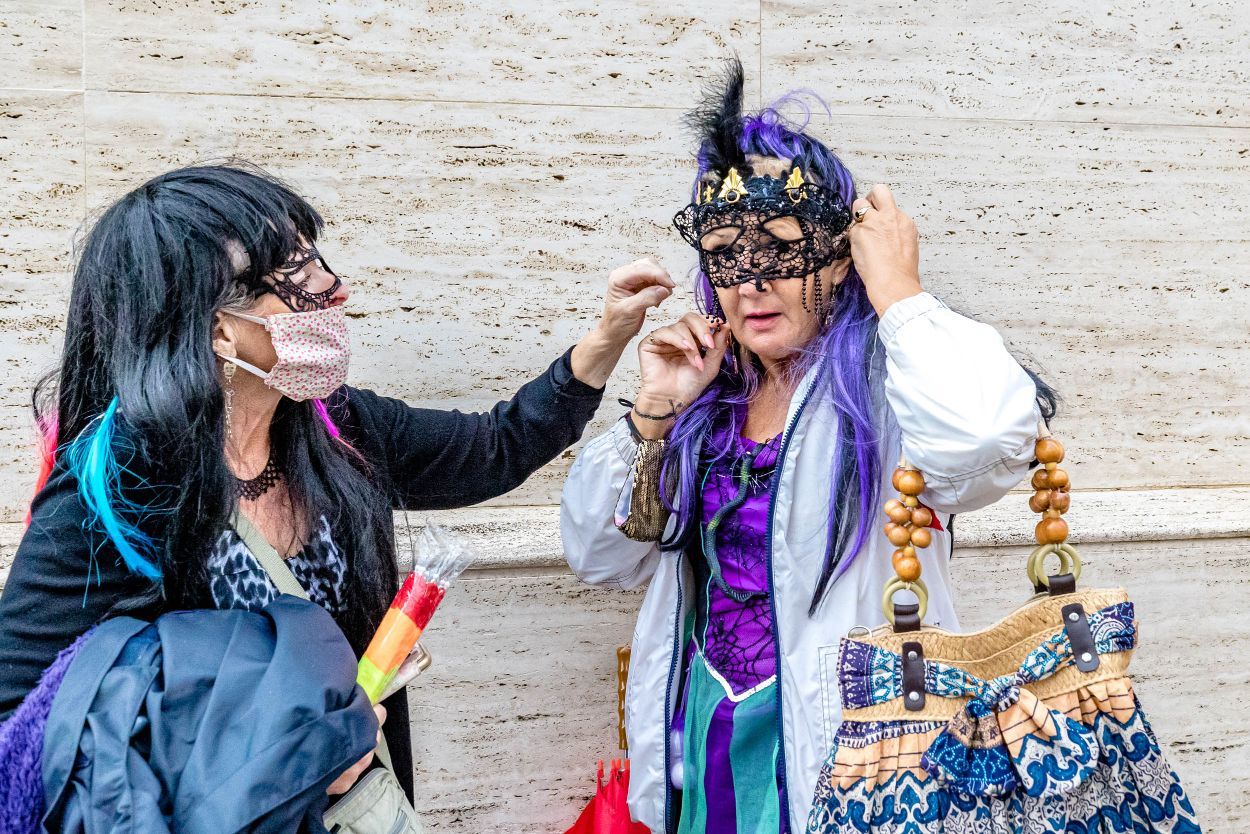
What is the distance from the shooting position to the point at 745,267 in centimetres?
232

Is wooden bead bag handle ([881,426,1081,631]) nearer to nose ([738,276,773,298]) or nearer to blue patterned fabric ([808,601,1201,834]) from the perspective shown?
blue patterned fabric ([808,601,1201,834])

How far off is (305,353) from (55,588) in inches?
23.9

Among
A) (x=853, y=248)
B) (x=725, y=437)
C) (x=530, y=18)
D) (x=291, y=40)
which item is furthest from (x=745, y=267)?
(x=291, y=40)

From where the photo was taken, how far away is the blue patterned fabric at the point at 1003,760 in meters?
1.82

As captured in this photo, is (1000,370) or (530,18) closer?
(1000,370)

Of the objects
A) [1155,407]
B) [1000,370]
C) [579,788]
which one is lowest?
[579,788]

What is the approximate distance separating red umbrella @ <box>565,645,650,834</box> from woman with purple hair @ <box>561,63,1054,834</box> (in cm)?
27

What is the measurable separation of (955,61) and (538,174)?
4.53ft

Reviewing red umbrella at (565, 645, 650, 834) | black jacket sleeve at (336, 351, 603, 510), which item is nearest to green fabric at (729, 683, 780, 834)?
red umbrella at (565, 645, 650, 834)

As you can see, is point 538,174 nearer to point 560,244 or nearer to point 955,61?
point 560,244

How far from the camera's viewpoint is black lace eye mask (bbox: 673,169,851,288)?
231 cm

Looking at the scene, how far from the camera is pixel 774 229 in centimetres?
232

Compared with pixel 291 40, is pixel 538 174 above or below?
below

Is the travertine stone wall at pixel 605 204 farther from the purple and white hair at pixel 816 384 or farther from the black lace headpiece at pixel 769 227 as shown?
the black lace headpiece at pixel 769 227
